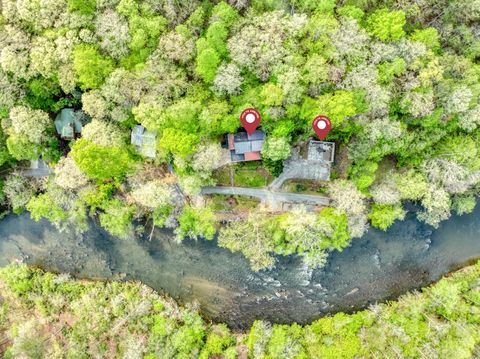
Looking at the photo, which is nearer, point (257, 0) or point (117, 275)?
point (257, 0)

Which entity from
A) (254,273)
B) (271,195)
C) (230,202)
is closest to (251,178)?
(271,195)

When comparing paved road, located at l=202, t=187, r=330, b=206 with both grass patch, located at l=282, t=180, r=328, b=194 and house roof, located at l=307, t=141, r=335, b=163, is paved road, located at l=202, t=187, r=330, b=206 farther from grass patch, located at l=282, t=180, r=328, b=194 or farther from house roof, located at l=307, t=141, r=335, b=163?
house roof, located at l=307, t=141, r=335, b=163

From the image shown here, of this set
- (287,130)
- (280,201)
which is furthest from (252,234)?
(287,130)

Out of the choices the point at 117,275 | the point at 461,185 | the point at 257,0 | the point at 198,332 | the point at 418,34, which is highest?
the point at 257,0

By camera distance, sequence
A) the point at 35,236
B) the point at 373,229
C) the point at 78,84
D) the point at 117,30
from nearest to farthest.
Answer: the point at 117,30 → the point at 78,84 → the point at 373,229 → the point at 35,236

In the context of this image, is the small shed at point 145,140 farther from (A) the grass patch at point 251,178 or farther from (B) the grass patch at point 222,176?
(A) the grass patch at point 251,178

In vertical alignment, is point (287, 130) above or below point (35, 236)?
above

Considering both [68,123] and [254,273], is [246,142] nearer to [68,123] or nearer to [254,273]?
[254,273]

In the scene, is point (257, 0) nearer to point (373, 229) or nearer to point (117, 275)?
point (373, 229)

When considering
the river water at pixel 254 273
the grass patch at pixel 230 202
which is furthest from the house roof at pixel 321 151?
the river water at pixel 254 273
